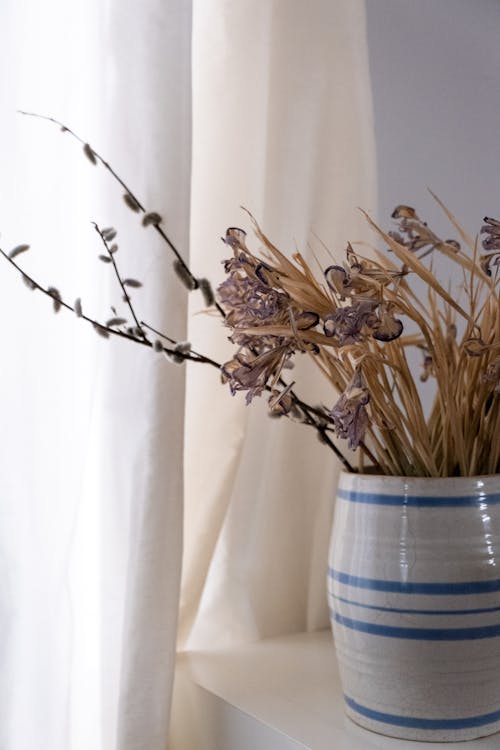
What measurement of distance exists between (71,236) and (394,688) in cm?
54

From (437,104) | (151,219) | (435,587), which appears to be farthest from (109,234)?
(437,104)

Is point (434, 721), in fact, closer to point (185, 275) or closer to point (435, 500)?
Answer: point (435, 500)

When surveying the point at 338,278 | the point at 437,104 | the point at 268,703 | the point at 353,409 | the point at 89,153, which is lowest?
the point at 268,703

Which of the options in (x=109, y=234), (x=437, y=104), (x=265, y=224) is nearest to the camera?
(x=109, y=234)

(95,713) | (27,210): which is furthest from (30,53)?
(95,713)

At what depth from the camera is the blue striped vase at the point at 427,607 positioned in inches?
26.4

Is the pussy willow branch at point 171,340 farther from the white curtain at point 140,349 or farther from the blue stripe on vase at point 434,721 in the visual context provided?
the blue stripe on vase at point 434,721

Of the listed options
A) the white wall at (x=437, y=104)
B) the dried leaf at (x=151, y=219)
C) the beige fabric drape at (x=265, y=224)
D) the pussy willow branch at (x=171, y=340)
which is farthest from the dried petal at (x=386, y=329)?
the white wall at (x=437, y=104)

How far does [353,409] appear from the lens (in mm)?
610

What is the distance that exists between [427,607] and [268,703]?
0.71 ft

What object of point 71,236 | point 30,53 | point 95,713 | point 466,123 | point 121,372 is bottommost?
point 95,713

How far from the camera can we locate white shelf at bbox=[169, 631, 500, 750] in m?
0.71

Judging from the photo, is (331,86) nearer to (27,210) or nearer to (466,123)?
(27,210)

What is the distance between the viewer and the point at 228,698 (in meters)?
0.80
